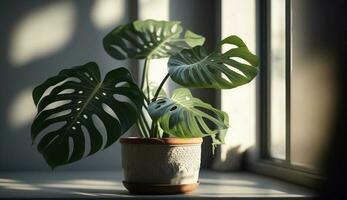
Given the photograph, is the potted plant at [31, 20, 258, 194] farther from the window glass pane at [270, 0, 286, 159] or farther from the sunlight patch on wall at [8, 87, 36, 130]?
the sunlight patch on wall at [8, 87, 36, 130]

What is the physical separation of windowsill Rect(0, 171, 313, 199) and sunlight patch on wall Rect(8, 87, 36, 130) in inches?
9.0

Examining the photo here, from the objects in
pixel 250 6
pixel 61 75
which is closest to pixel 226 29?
pixel 250 6

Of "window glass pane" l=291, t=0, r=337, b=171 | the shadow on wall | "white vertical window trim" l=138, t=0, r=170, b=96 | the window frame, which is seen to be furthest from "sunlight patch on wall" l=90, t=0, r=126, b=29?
"window glass pane" l=291, t=0, r=337, b=171

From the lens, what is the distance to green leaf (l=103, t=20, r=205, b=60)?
2.06 meters

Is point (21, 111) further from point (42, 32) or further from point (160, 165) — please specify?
point (160, 165)

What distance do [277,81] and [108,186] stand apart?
854 mm

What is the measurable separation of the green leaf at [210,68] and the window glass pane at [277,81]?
1.97ft

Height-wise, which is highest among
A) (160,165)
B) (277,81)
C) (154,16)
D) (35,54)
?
(154,16)

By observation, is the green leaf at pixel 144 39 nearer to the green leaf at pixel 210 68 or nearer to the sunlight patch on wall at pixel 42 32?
the green leaf at pixel 210 68

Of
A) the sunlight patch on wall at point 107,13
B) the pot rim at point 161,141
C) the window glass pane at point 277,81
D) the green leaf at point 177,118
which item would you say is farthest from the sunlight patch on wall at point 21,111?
the window glass pane at point 277,81

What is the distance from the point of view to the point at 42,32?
97.1 inches

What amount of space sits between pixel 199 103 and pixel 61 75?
44 centimetres

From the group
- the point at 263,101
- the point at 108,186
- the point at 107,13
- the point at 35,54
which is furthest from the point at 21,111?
the point at 263,101

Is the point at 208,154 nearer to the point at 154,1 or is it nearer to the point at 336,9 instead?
the point at 154,1
